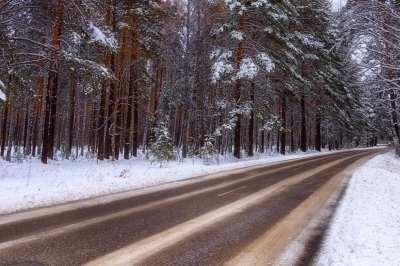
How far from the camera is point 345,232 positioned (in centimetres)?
493

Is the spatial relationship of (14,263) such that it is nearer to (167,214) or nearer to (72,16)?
(167,214)

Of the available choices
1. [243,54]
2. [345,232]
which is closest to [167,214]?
[345,232]

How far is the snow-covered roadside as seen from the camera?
3.81 meters

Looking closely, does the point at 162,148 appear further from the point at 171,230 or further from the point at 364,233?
the point at 364,233

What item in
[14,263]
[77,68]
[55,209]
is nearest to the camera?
[14,263]

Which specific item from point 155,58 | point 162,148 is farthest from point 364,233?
point 155,58

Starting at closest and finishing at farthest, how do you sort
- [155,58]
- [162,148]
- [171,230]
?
[171,230]
[162,148]
[155,58]

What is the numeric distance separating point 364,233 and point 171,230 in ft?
11.6

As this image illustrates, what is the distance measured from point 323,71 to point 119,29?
2540 centimetres

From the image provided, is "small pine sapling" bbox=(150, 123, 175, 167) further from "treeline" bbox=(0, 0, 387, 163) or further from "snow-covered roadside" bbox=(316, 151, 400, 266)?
"snow-covered roadside" bbox=(316, 151, 400, 266)

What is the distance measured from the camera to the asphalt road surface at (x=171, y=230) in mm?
3627

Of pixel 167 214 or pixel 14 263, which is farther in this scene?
pixel 167 214

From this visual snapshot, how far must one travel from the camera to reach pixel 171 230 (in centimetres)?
473

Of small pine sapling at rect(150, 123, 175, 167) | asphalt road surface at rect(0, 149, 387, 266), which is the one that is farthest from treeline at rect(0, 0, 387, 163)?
asphalt road surface at rect(0, 149, 387, 266)
